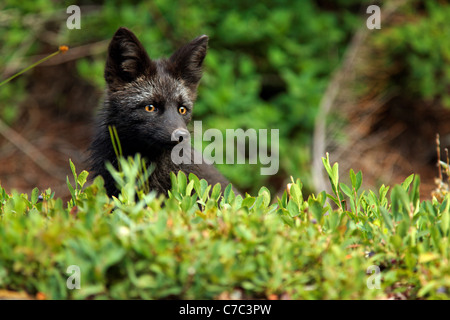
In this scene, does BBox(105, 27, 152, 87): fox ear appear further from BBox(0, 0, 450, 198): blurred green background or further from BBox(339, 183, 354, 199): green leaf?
BBox(0, 0, 450, 198): blurred green background

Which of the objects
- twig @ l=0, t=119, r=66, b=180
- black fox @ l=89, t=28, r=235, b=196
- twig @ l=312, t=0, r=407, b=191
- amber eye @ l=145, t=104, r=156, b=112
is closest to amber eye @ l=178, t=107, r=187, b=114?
black fox @ l=89, t=28, r=235, b=196

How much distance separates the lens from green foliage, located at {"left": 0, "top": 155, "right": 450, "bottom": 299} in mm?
2518

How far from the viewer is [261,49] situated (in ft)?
31.4

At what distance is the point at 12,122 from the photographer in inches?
417

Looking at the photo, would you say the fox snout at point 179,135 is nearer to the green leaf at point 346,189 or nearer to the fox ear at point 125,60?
the fox ear at point 125,60

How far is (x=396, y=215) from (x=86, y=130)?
28.2 ft

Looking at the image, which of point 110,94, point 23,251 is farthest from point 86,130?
point 23,251

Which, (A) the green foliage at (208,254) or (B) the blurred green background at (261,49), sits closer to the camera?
(A) the green foliage at (208,254)

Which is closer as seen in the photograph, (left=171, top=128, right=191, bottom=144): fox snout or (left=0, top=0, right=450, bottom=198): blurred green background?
(left=171, top=128, right=191, bottom=144): fox snout

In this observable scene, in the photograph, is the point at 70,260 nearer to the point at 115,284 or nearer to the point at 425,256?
the point at 115,284

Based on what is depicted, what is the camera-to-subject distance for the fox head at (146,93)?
5008 mm

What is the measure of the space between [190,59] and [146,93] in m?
0.63

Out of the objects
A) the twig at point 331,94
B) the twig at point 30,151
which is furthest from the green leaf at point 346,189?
the twig at point 30,151
